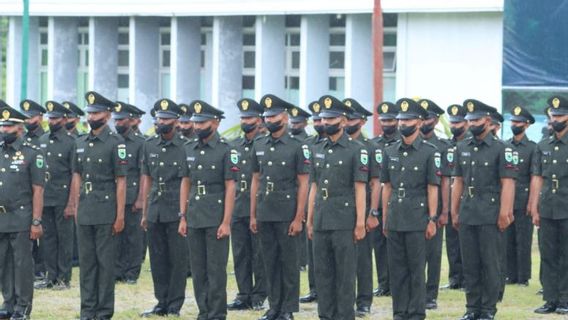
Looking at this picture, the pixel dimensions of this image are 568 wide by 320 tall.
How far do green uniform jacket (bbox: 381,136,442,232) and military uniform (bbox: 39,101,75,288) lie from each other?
5089 millimetres

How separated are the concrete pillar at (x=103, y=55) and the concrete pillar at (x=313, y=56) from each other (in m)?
6.21

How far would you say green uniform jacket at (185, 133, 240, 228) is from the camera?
46.0ft

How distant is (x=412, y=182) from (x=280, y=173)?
146 cm

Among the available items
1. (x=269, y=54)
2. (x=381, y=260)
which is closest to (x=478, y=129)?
(x=381, y=260)

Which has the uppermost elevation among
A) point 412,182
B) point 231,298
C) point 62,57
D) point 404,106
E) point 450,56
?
point 62,57

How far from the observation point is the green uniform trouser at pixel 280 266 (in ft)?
48.4

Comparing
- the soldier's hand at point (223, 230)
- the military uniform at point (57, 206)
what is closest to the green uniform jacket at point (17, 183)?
the soldier's hand at point (223, 230)

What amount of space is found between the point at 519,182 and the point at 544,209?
2034mm

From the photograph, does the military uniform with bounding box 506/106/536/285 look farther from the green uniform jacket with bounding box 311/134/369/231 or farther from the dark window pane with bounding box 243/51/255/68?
the dark window pane with bounding box 243/51/255/68

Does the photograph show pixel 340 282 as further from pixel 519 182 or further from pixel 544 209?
pixel 519 182

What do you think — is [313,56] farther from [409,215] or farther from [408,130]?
[409,215]

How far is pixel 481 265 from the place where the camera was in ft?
48.8

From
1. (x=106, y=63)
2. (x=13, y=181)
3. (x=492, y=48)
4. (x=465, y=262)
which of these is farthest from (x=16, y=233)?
(x=106, y=63)

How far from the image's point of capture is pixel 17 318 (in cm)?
1447
